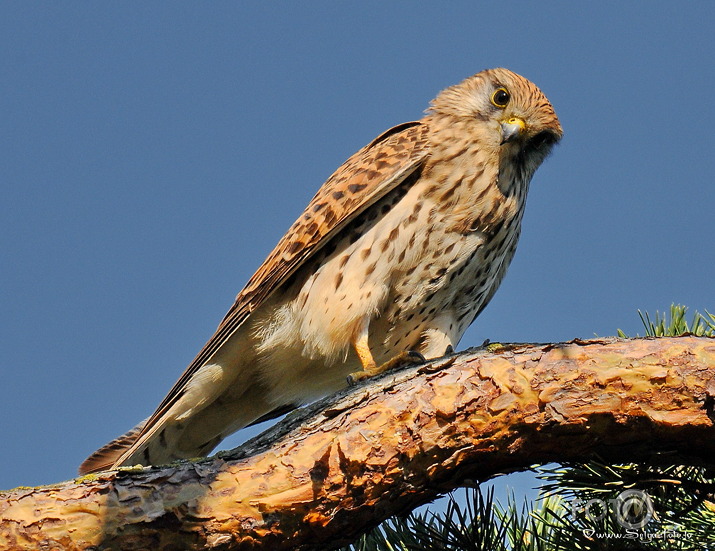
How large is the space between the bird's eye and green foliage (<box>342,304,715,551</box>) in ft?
7.27

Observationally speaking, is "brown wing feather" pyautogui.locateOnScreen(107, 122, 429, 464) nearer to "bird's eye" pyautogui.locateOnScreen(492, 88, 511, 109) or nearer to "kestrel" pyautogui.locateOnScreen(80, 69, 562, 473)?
"kestrel" pyautogui.locateOnScreen(80, 69, 562, 473)

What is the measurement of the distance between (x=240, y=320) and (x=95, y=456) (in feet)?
2.83

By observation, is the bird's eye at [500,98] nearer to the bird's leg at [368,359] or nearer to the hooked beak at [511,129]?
the hooked beak at [511,129]

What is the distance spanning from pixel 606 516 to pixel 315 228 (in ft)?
6.21

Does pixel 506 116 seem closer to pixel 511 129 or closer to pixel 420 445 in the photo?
pixel 511 129

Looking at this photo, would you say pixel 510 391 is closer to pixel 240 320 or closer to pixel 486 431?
pixel 486 431

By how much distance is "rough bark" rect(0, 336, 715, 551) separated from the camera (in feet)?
7.33

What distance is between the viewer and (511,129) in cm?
413

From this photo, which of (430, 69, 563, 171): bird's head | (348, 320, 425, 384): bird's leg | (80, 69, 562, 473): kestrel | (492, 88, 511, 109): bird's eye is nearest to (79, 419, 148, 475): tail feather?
(80, 69, 562, 473): kestrel

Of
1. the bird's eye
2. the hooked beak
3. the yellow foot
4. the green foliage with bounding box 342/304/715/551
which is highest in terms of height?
the bird's eye

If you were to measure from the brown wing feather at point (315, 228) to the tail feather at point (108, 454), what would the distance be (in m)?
0.05

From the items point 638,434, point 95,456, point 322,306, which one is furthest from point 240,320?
point 638,434

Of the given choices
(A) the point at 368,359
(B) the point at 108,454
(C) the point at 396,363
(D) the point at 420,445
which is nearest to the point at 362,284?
(A) the point at 368,359

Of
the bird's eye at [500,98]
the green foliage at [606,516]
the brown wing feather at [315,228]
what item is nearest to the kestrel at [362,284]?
the brown wing feather at [315,228]
